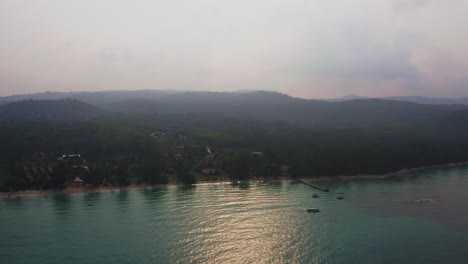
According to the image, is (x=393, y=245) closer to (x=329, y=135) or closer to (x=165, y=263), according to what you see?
(x=165, y=263)

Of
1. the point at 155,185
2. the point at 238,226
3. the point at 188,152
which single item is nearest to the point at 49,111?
the point at 188,152

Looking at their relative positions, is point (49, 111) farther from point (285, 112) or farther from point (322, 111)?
point (322, 111)

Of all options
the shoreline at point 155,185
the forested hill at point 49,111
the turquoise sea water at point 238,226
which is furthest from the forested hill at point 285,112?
the turquoise sea water at point 238,226

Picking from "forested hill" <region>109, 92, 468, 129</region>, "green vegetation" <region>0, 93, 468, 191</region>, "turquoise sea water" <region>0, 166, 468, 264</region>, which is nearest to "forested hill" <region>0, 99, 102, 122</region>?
"green vegetation" <region>0, 93, 468, 191</region>

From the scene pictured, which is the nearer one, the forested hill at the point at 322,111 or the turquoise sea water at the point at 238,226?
the turquoise sea water at the point at 238,226

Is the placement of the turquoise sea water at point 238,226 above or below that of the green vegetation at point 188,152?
below

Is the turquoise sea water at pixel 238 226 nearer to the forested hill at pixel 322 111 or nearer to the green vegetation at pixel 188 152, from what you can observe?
the green vegetation at pixel 188 152
